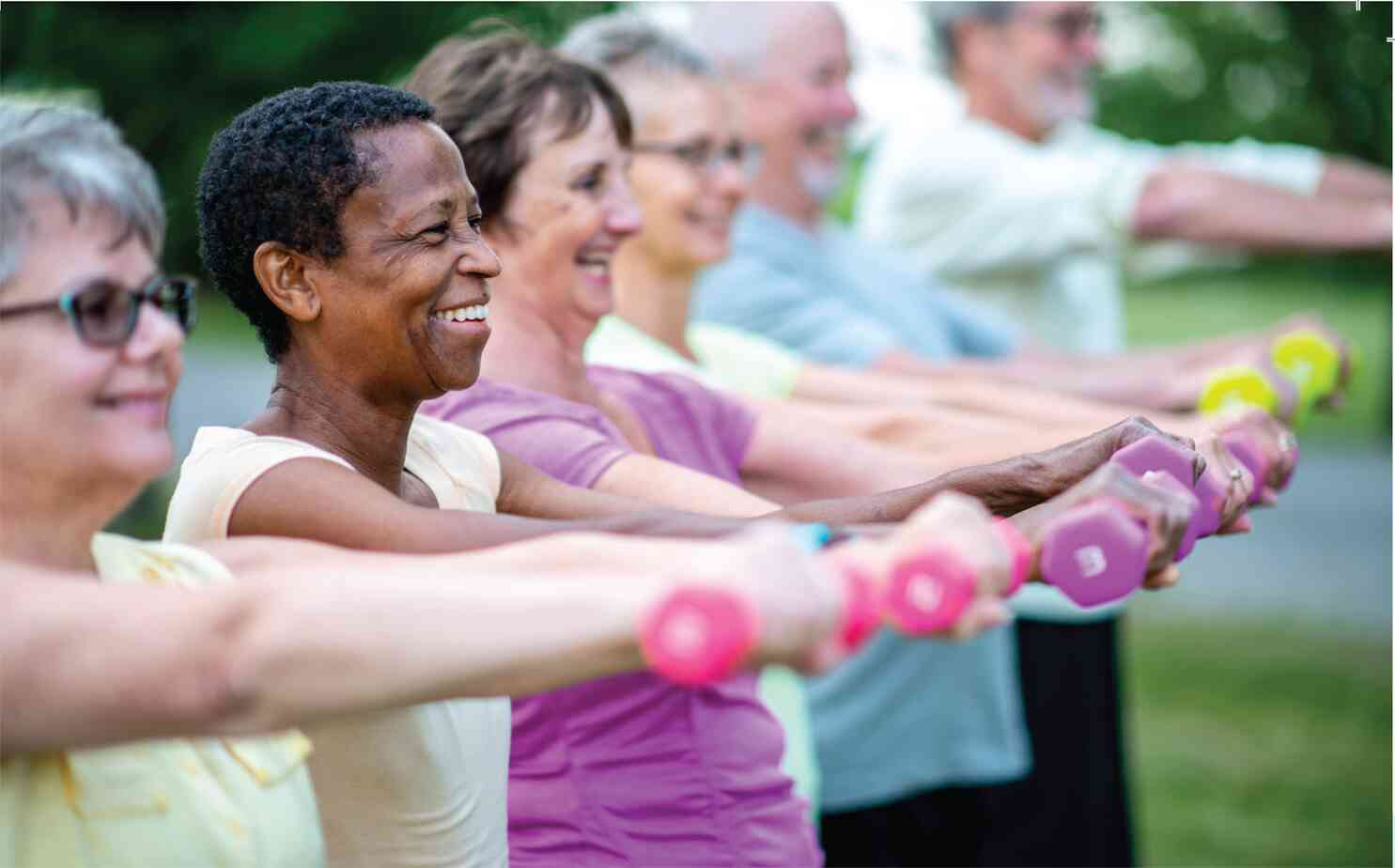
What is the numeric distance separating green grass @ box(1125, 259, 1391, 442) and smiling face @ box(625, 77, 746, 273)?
39.1 feet

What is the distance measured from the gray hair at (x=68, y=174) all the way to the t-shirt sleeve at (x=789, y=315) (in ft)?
9.68

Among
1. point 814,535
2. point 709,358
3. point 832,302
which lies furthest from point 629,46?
point 814,535

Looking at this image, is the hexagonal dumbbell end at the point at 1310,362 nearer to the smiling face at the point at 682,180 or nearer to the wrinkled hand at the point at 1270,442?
the wrinkled hand at the point at 1270,442

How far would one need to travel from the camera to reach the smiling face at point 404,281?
220 centimetres

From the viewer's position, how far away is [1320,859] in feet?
19.0

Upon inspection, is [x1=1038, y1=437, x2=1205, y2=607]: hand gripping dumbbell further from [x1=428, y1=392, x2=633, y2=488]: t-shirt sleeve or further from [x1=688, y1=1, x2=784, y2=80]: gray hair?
[x1=688, y1=1, x2=784, y2=80]: gray hair

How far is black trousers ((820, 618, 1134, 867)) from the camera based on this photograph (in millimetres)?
5102

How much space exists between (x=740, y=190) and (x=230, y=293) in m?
1.76

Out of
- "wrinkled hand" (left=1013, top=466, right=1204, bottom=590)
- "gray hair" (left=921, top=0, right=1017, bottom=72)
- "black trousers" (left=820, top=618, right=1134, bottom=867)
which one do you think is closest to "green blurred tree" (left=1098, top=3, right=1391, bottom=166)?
"gray hair" (left=921, top=0, right=1017, bottom=72)

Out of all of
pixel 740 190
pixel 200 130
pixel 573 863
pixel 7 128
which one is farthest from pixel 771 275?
pixel 7 128

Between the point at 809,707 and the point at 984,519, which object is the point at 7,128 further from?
the point at 809,707

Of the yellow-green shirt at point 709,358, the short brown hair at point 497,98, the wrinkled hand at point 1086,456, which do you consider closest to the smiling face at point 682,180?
the yellow-green shirt at point 709,358

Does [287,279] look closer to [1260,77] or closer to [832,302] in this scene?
[832,302]

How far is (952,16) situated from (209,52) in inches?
94.3
